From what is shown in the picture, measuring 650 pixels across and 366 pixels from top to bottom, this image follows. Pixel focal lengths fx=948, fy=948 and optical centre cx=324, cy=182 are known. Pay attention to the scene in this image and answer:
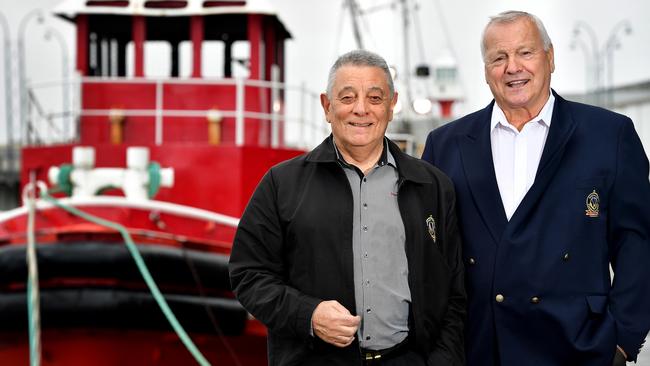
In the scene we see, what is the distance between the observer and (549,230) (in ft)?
11.3

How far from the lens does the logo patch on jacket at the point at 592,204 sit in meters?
3.43

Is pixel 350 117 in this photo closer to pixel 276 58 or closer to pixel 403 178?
pixel 403 178

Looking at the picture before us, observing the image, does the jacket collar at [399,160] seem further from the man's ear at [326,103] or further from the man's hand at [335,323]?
the man's hand at [335,323]

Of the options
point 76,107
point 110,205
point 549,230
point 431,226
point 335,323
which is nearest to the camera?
point 335,323

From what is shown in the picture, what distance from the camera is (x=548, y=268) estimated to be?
3.41 metres

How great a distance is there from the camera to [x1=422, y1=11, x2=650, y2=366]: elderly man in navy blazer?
3.40 metres

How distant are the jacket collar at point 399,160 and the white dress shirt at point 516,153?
0.36 meters

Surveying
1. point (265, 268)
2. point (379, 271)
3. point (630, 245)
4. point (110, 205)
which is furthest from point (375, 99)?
point (110, 205)

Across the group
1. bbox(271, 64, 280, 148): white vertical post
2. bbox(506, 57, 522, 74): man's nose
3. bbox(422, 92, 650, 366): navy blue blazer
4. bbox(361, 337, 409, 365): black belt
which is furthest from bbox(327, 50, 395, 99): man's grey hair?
bbox(271, 64, 280, 148): white vertical post

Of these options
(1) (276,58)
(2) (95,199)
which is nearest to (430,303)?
(2) (95,199)

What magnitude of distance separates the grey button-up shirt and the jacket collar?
0.42ft

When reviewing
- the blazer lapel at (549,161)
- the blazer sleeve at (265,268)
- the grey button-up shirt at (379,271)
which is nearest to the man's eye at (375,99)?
the grey button-up shirt at (379,271)

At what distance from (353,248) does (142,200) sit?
555 centimetres

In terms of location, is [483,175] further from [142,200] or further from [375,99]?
[142,200]
